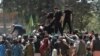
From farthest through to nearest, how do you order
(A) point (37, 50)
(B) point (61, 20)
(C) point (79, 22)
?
(C) point (79, 22)
(B) point (61, 20)
(A) point (37, 50)

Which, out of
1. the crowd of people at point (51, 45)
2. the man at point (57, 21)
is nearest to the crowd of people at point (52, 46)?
the crowd of people at point (51, 45)

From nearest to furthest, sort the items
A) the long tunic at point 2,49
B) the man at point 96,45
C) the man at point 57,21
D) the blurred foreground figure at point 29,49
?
the man at point 96,45 → the blurred foreground figure at point 29,49 → the long tunic at point 2,49 → the man at point 57,21

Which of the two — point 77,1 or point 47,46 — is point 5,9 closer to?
point 77,1

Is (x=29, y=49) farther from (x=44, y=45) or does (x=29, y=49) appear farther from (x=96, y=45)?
(x=96, y=45)

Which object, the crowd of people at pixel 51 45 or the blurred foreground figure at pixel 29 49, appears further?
the blurred foreground figure at pixel 29 49

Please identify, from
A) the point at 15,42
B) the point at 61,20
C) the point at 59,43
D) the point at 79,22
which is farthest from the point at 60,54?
the point at 79,22

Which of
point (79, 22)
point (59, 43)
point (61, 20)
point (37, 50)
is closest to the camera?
point (59, 43)

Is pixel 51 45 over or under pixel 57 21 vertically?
over

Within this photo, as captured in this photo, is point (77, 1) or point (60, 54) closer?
point (60, 54)

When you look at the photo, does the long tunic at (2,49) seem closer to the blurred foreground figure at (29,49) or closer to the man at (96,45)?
the blurred foreground figure at (29,49)

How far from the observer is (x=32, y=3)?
4481 cm

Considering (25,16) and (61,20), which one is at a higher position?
(61,20)

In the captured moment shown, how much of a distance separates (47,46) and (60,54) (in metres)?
0.70

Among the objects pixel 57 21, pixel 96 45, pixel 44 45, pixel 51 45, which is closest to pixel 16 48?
pixel 44 45
